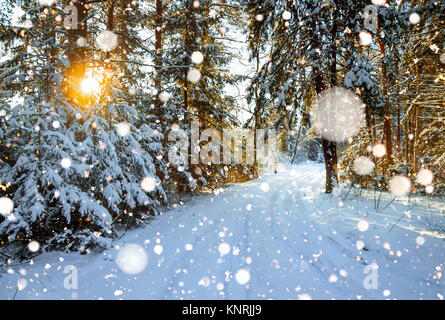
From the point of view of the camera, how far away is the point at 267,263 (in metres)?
4.00

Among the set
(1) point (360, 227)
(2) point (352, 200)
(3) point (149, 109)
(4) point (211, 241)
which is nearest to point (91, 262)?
(4) point (211, 241)

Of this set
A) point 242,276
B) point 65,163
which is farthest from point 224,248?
point 65,163

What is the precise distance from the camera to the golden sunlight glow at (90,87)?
588 centimetres

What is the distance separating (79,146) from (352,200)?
949cm

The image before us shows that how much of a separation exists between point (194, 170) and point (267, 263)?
7.61 m

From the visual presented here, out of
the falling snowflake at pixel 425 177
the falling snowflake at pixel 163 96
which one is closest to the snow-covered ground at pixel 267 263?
the falling snowflake at pixel 425 177

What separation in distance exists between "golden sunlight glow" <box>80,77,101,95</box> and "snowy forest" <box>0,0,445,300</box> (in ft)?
0.16

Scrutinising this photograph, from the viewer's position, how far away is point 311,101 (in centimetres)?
1141

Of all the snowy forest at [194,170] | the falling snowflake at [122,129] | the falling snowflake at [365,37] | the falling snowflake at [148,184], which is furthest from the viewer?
the falling snowflake at [365,37]

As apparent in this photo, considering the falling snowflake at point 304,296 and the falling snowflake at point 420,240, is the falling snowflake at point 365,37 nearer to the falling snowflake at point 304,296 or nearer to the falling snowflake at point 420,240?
the falling snowflake at point 420,240

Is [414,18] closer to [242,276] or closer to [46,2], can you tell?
[242,276]

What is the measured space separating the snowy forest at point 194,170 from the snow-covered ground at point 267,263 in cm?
3

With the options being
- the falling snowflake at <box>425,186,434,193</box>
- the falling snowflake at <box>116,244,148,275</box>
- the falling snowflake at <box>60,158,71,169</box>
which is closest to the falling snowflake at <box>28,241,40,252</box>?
the falling snowflake at <box>116,244,148,275</box>
